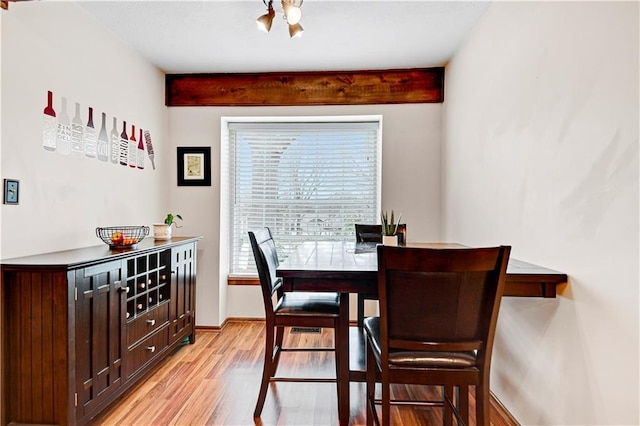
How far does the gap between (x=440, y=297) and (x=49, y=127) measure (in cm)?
237

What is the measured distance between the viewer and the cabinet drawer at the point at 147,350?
7.37 ft

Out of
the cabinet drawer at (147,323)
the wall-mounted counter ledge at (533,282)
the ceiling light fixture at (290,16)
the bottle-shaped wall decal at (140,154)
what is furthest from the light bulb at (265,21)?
the cabinet drawer at (147,323)

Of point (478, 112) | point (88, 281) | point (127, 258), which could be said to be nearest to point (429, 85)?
point (478, 112)

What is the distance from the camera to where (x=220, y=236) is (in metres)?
3.61

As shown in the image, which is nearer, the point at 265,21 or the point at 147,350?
the point at 265,21

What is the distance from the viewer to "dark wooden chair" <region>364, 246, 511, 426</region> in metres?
1.28

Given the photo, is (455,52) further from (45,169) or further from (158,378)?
(158,378)

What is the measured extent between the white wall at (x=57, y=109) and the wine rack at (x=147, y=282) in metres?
0.44

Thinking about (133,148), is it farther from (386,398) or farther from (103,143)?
(386,398)

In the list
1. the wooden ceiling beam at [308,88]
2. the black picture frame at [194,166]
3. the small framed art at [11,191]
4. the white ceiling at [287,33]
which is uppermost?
the white ceiling at [287,33]

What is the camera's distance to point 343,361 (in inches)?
73.1

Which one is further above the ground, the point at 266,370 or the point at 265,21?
the point at 265,21

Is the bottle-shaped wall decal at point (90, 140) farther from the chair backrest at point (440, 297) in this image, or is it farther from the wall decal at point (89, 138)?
the chair backrest at point (440, 297)

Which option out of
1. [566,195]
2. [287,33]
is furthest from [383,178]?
[566,195]
